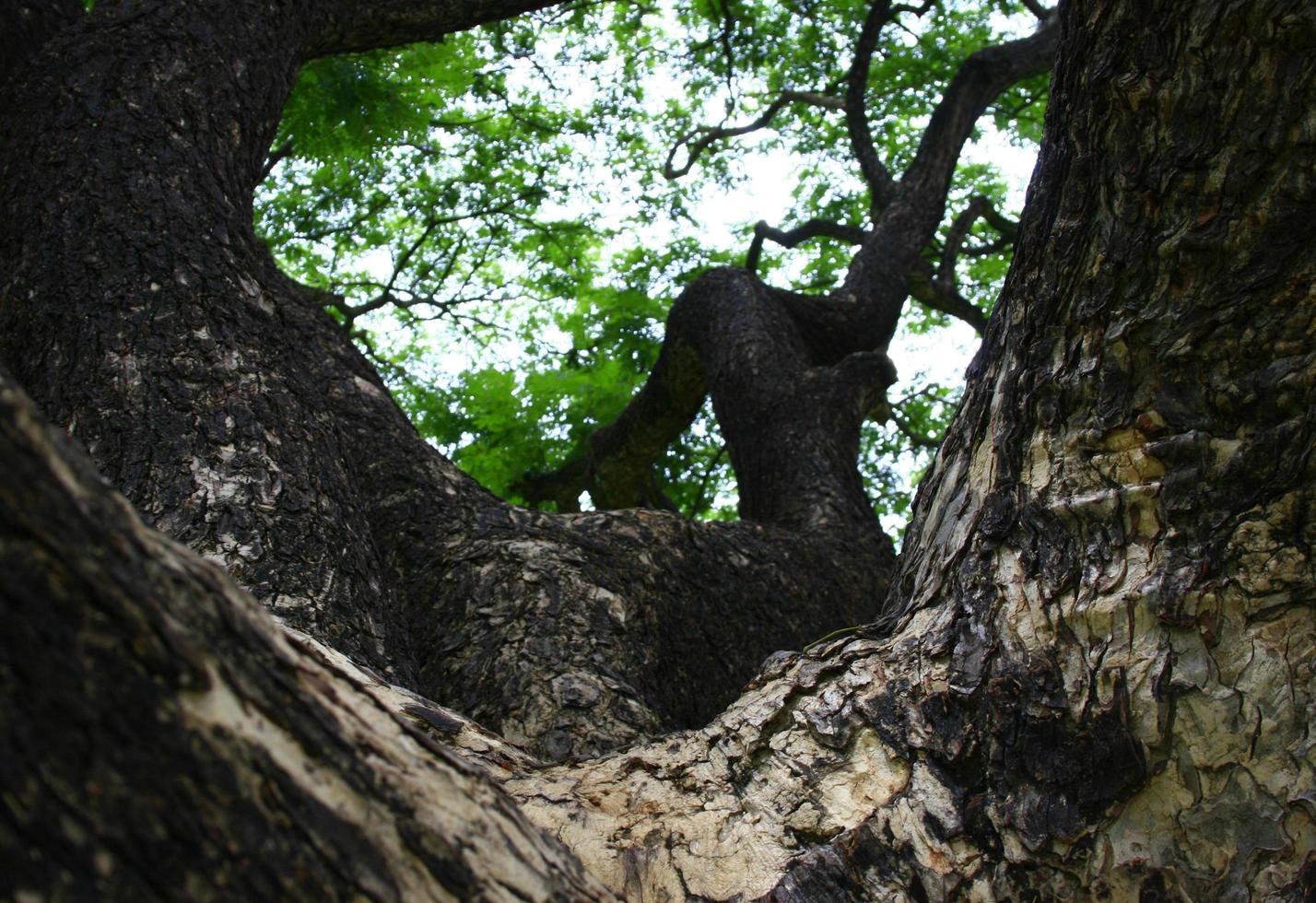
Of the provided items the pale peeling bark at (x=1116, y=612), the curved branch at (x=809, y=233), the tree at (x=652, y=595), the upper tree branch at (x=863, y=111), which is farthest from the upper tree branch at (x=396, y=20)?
the curved branch at (x=809, y=233)

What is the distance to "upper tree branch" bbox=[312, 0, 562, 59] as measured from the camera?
4.47 metres

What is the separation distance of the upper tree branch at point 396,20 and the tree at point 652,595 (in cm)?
111

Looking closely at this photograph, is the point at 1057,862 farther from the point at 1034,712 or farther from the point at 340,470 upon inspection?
the point at 340,470

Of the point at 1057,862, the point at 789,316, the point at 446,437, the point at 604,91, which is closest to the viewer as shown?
the point at 1057,862

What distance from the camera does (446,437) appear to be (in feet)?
30.3

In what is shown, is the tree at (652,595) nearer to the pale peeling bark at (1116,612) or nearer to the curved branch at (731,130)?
the pale peeling bark at (1116,612)

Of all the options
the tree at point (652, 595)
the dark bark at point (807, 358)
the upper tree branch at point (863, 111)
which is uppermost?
the upper tree branch at point (863, 111)

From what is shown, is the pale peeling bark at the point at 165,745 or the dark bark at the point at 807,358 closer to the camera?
the pale peeling bark at the point at 165,745

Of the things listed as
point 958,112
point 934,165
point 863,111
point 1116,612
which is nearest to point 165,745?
point 1116,612

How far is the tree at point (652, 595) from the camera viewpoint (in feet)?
3.29

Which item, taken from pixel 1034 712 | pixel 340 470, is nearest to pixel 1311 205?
pixel 1034 712

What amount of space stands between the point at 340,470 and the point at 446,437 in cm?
652

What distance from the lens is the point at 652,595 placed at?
137 inches

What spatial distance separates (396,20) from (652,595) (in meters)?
2.78
